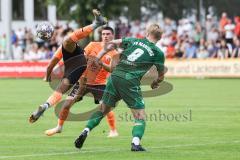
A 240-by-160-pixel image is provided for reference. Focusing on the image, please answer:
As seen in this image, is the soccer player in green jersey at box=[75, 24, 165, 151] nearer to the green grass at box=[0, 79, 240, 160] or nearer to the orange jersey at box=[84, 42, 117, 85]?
the green grass at box=[0, 79, 240, 160]

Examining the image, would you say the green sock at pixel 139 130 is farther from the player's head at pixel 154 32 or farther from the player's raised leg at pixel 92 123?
the player's head at pixel 154 32

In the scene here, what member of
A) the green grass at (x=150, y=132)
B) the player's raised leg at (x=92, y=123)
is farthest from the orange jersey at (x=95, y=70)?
the player's raised leg at (x=92, y=123)

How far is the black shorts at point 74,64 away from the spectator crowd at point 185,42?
24.6m

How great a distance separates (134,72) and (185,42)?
29088 mm

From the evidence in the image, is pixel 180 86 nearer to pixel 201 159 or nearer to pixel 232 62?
pixel 232 62

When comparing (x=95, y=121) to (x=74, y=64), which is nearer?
(x=95, y=121)

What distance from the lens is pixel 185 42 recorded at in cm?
4256

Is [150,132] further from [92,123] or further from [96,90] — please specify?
[92,123]

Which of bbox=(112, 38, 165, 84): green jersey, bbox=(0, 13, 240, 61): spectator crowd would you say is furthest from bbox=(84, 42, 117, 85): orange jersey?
bbox=(0, 13, 240, 61): spectator crowd

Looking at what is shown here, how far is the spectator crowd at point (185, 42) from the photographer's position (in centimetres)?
4134

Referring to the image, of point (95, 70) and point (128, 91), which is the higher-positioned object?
point (128, 91)

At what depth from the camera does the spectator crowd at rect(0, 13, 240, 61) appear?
1628 inches

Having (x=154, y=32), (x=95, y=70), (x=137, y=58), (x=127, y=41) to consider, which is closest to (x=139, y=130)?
(x=137, y=58)

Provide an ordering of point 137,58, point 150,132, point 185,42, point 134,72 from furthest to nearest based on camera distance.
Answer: point 185,42
point 150,132
point 134,72
point 137,58
